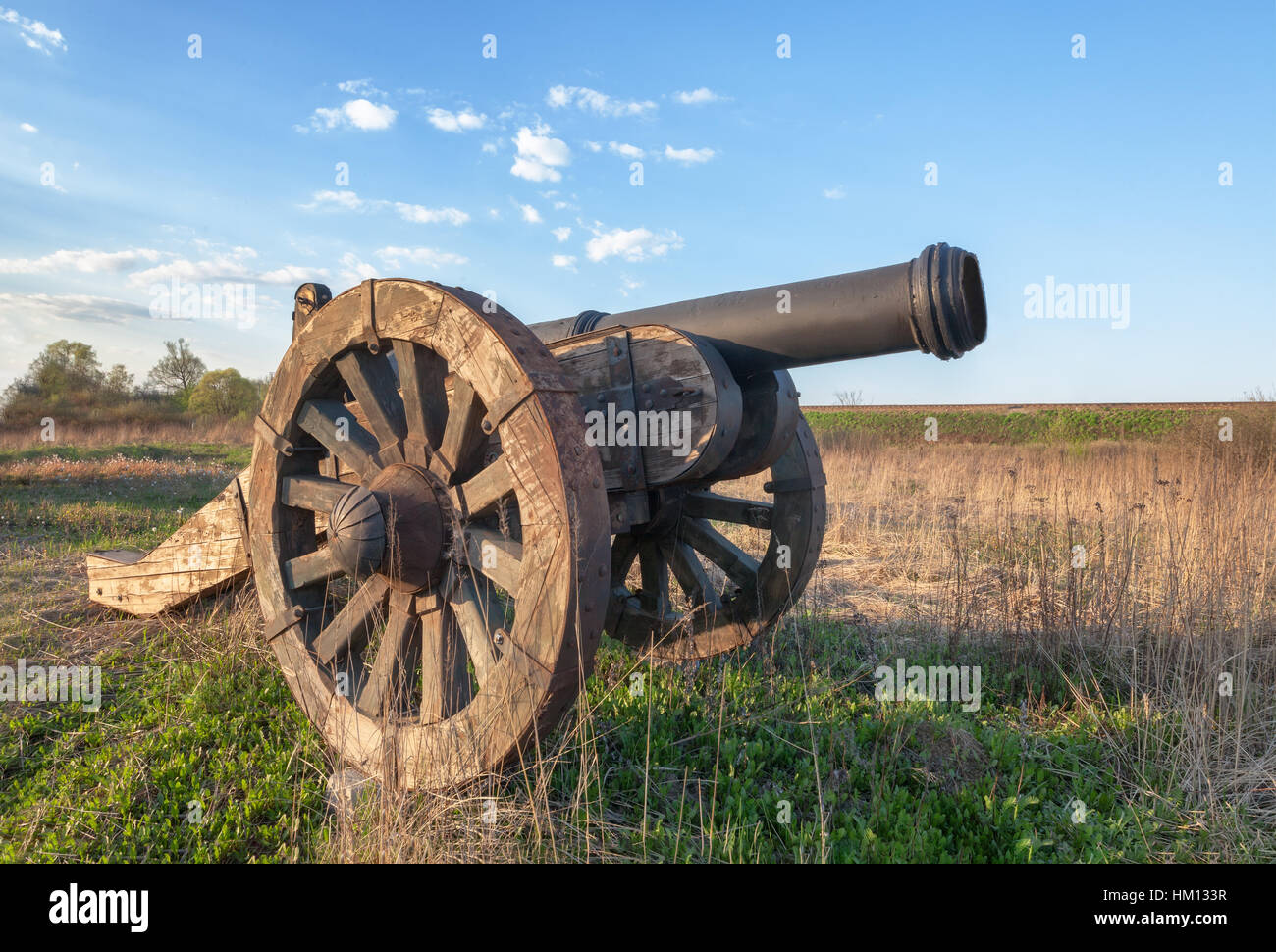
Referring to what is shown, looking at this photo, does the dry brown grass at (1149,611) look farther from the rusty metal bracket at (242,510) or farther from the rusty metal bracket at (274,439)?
the rusty metal bracket at (242,510)

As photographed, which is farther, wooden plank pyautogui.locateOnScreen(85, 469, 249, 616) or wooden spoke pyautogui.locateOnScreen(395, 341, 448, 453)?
wooden plank pyautogui.locateOnScreen(85, 469, 249, 616)

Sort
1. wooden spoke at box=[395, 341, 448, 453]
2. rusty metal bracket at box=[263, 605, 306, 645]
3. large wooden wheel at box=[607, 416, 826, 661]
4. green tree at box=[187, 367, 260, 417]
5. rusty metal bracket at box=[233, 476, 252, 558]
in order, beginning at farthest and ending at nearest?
1. green tree at box=[187, 367, 260, 417]
2. large wooden wheel at box=[607, 416, 826, 661]
3. rusty metal bracket at box=[233, 476, 252, 558]
4. rusty metal bracket at box=[263, 605, 306, 645]
5. wooden spoke at box=[395, 341, 448, 453]

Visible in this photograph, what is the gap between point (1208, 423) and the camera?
12.4 metres

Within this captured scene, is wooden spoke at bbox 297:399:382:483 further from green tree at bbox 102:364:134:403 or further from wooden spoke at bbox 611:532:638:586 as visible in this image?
green tree at bbox 102:364:134:403

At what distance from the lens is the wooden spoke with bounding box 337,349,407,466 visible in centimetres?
315

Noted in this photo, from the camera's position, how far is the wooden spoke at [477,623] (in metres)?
2.70

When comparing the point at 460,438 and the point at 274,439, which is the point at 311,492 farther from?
the point at 460,438

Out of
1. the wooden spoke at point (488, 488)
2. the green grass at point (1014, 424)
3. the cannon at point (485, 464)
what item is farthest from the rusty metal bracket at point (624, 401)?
the green grass at point (1014, 424)

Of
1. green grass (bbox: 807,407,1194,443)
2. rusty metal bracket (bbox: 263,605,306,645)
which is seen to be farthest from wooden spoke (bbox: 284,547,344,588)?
green grass (bbox: 807,407,1194,443)

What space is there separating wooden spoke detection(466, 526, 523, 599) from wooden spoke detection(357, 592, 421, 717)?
448 mm

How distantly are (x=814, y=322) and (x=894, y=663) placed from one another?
94.9 inches

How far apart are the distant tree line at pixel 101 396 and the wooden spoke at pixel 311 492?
2742 centimetres

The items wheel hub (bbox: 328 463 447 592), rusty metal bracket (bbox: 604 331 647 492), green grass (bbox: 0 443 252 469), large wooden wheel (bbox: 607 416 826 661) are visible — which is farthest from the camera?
green grass (bbox: 0 443 252 469)
